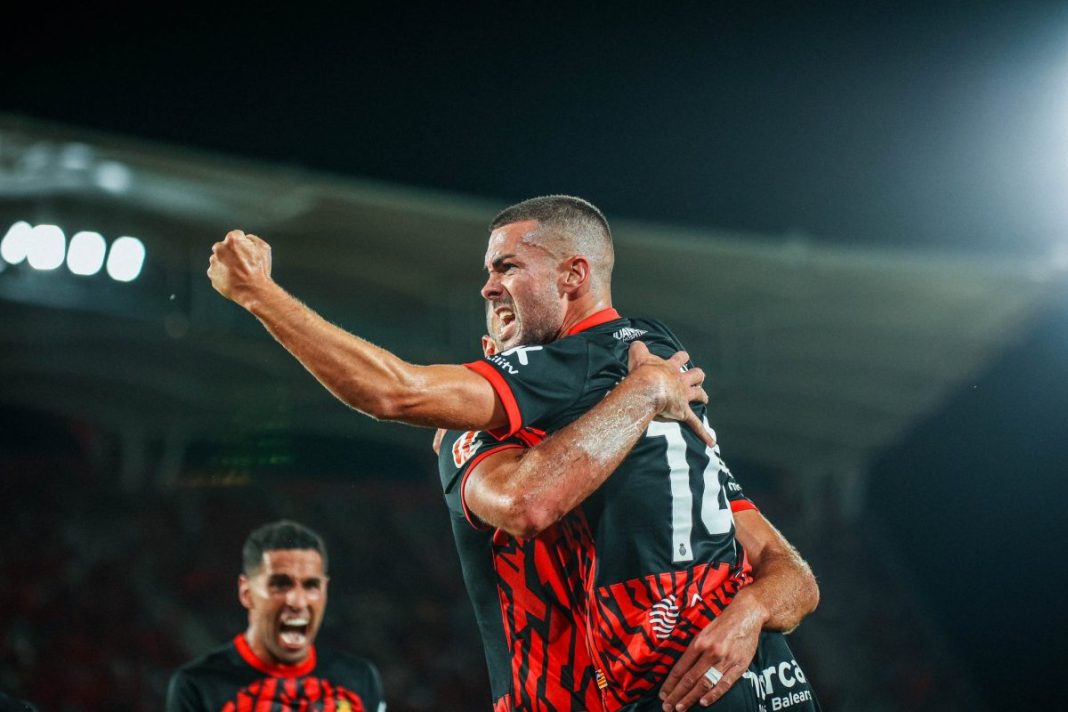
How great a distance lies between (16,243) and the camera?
11039 mm

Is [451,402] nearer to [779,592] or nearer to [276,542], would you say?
[779,592]

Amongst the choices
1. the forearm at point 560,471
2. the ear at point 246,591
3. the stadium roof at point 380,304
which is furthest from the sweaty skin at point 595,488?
the stadium roof at point 380,304

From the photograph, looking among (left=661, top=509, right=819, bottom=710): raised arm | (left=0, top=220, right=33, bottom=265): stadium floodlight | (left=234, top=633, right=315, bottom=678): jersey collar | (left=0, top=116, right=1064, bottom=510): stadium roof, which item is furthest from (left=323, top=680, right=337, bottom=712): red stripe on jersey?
(left=0, top=220, right=33, bottom=265): stadium floodlight

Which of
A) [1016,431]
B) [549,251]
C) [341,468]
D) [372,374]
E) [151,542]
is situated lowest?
[372,374]

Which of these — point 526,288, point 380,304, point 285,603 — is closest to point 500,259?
point 526,288

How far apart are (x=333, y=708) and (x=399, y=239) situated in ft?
22.2

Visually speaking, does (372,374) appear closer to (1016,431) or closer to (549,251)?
(549,251)

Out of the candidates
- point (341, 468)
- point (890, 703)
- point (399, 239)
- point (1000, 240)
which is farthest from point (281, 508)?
point (1000, 240)

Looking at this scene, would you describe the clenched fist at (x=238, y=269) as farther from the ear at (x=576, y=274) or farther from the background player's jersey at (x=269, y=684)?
the background player's jersey at (x=269, y=684)

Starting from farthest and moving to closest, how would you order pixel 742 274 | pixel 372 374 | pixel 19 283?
pixel 742 274 → pixel 19 283 → pixel 372 374

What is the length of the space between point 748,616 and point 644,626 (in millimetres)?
296

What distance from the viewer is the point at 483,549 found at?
10.0ft

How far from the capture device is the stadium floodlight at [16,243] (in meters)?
11.0

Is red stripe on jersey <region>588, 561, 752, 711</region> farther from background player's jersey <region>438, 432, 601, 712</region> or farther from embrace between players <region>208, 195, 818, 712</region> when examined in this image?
background player's jersey <region>438, 432, 601, 712</region>
